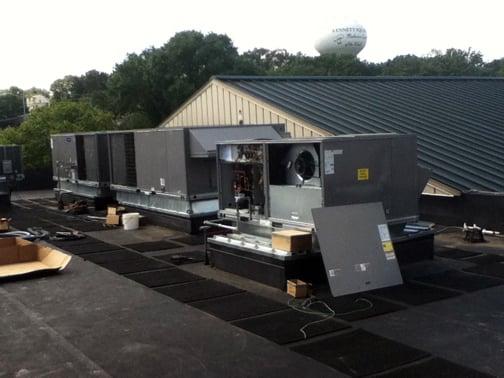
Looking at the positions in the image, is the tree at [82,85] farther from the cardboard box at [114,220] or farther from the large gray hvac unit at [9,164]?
the cardboard box at [114,220]

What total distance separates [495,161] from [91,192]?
12.7 meters

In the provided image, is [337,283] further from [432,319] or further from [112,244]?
[112,244]

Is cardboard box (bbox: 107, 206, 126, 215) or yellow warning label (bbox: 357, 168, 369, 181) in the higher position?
yellow warning label (bbox: 357, 168, 369, 181)

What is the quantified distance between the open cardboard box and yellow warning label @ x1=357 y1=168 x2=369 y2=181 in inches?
211

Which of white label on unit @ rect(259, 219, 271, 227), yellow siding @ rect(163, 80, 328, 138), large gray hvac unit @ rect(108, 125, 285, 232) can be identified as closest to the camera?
white label on unit @ rect(259, 219, 271, 227)

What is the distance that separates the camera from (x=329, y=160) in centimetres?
891

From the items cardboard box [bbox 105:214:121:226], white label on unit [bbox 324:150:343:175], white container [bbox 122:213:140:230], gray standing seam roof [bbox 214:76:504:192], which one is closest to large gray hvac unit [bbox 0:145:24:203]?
cardboard box [bbox 105:214:121:226]

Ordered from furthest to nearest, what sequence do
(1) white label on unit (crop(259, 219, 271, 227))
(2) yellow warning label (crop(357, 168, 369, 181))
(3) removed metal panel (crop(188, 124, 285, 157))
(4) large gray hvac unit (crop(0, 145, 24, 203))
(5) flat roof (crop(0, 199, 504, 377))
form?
(4) large gray hvac unit (crop(0, 145, 24, 203)) < (3) removed metal panel (crop(188, 124, 285, 157)) < (1) white label on unit (crop(259, 219, 271, 227)) < (2) yellow warning label (crop(357, 168, 369, 181)) < (5) flat roof (crop(0, 199, 504, 377))

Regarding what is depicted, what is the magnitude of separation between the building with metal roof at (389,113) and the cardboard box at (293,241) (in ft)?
18.2

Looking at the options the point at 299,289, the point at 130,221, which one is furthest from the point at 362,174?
the point at 130,221

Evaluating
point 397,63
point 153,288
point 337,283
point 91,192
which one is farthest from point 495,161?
point 397,63

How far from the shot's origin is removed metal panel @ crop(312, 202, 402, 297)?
852 cm

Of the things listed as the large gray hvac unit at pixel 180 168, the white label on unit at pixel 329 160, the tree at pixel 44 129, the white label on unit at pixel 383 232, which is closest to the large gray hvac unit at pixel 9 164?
the tree at pixel 44 129

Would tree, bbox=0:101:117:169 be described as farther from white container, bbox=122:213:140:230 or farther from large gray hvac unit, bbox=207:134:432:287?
large gray hvac unit, bbox=207:134:432:287
